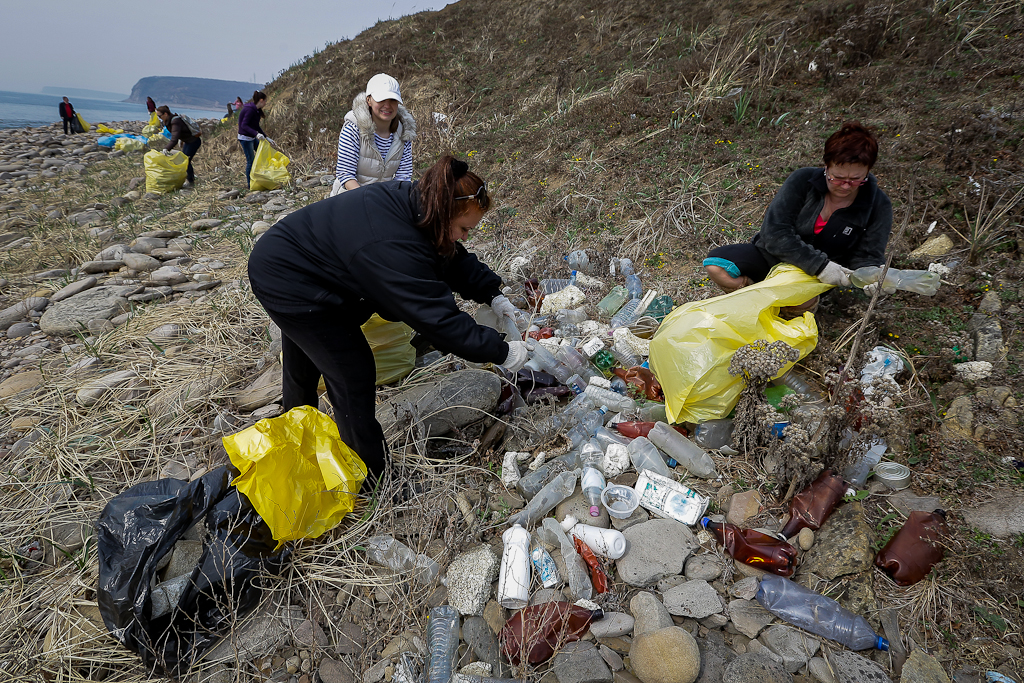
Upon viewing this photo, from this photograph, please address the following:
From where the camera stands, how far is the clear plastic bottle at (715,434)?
2.22m

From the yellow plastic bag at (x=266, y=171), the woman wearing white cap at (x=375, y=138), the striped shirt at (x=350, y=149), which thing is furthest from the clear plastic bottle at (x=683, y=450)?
the yellow plastic bag at (x=266, y=171)

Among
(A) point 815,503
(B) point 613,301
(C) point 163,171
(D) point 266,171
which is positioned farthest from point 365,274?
(C) point 163,171

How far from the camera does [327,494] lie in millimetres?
2014

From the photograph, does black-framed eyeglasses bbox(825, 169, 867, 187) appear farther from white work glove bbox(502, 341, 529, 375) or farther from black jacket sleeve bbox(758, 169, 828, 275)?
white work glove bbox(502, 341, 529, 375)

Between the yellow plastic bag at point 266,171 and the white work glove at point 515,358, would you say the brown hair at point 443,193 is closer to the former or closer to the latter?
the white work glove at point 515,358

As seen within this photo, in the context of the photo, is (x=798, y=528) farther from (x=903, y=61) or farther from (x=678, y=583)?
(x=903, y=61)

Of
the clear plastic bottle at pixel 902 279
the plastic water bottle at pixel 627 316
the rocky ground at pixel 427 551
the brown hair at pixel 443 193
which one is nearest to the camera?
the rocky ground at pixel 427 551

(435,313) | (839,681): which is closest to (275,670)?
(435,313)

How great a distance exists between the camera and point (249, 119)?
7.12 m

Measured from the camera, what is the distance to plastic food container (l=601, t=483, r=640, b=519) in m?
1.97

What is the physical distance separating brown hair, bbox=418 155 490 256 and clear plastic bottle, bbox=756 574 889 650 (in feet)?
5.66

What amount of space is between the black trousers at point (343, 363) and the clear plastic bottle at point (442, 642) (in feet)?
2.33

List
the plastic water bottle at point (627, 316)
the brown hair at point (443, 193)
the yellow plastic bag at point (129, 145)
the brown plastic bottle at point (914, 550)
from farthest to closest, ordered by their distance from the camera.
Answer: the yellow plastic bag at point (129, 145), the plastic water bottle at point (627, 316), the brown hair at point (443, 193), the brown plastic bottle at point (914, 550)

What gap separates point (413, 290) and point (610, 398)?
1.30 metres
